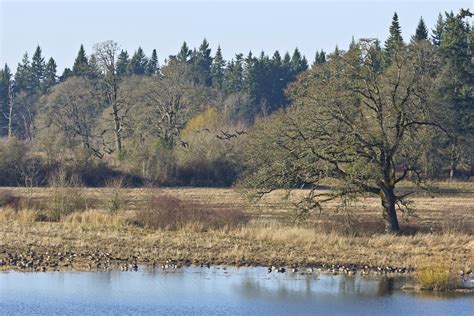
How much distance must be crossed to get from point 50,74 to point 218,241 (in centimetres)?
10167

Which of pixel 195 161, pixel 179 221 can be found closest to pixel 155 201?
pixel 179 221

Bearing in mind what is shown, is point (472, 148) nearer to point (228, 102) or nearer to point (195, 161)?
point (195, 161)

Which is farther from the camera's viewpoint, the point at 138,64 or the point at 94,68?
the point at 138,64

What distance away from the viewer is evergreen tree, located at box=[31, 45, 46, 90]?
5364 inches

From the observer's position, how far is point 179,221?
4169 cm

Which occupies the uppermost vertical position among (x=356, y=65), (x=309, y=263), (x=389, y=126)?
(x=356, y=65)

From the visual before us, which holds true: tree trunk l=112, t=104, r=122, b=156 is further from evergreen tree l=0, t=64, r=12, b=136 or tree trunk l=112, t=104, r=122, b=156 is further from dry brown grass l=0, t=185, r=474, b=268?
dry brown grass l=0, t=185, r=474, b=268

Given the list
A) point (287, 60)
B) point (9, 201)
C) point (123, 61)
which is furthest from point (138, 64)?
point (9, 201)

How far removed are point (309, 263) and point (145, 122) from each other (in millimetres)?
53944

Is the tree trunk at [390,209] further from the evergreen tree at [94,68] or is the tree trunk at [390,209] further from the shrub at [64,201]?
the evergreen tree at [94,68]

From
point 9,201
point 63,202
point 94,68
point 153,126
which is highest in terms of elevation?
point 94,68

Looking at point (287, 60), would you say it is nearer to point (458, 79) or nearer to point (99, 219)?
point (458, 79)

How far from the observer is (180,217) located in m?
41.9

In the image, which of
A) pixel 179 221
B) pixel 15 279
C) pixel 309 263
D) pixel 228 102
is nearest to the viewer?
pixel 15 279
